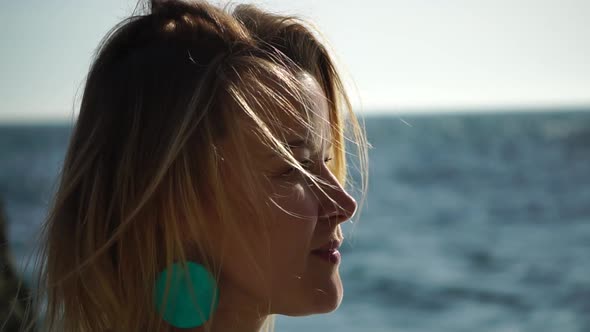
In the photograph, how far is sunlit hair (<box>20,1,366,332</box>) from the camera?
52.1 inches

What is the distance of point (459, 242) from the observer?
1258cm

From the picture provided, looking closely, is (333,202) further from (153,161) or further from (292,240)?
(153,161)

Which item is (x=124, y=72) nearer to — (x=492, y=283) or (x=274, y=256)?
(x=274, y=256)

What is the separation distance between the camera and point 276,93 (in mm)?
1408

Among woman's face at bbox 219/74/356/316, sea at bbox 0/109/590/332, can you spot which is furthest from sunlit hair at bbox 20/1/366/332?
sea at bbox 0/109/590/332

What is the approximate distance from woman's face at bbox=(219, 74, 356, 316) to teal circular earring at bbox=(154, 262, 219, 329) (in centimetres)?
5

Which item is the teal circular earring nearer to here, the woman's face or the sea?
the woman's face

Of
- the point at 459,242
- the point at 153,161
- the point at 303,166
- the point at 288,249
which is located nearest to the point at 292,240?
the point at 288,249

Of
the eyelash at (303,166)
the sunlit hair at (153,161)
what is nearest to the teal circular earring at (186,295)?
the sunlit hair at (153,161)

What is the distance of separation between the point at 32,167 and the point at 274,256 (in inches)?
910

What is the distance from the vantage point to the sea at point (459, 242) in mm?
8469

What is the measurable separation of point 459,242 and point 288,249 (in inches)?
457

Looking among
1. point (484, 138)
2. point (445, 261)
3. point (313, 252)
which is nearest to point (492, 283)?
point (445, 261)

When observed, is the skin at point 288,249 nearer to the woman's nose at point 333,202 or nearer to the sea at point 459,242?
the woman's nose at point 333,202
